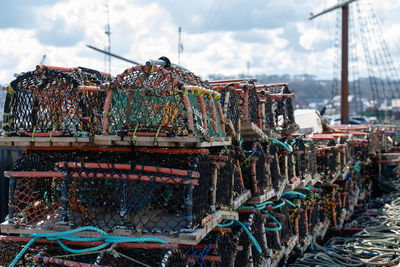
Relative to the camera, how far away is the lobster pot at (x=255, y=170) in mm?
5410

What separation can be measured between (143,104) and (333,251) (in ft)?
16.4

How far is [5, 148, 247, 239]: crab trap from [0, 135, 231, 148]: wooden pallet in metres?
0.14

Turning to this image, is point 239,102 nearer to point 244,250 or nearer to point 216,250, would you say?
point 244,250

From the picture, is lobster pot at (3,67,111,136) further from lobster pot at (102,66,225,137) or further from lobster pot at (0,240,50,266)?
lobster pot at (0,240,50,266)

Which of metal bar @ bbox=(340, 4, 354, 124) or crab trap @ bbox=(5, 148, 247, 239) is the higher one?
metal bar @ bbox=(340, 4, 354, 124)

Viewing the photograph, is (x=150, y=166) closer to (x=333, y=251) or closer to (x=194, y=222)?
(x=194, y=222)

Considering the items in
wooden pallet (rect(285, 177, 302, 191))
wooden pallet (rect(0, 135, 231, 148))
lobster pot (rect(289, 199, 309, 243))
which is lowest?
lobster pot (rect(289, 199, 309, 243))

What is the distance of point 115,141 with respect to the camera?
3.89 metres

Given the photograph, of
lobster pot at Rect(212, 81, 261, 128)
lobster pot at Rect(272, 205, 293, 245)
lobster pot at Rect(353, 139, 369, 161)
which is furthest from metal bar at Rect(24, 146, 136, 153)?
lobster pot at Rect(353, 139, 369, 161)

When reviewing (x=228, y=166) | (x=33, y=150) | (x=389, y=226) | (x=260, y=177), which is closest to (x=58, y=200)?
(x=33, y=150)

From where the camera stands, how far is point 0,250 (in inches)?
163

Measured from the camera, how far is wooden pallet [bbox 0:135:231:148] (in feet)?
12.3

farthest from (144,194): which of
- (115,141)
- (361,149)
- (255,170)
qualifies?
(361,149)

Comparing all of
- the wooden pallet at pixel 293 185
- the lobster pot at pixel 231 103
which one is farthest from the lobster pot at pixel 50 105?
the wooden pallet at pixel 293 185
